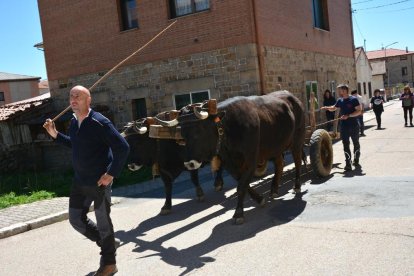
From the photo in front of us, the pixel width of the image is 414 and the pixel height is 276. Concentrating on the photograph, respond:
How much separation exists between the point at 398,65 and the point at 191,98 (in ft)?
257

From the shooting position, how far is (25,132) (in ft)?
54.2

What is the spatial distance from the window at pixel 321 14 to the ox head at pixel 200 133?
48.9 ft

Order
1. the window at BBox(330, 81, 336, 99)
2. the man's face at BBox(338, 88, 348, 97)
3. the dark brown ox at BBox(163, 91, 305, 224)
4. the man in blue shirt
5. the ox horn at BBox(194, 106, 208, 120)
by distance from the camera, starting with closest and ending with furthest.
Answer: the ox horn at BBox(194, 106, 208, 120) → the dark brown ox at BBox(163, 91, 305, 224) → the man in blue shirt → the man's face at BBox(338, 88, 348, 97) → the window at BBox(330, 81, 336, 99)

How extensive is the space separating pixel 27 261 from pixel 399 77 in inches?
3440

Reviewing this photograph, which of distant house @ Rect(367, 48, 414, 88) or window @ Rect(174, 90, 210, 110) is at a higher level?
distant house @ Rect(367, 48, 414, 88)

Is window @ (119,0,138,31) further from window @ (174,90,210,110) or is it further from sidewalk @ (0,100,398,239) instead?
sidewalk @ (0,100,398,239)

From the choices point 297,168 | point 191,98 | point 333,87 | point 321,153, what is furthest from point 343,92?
point 333,87

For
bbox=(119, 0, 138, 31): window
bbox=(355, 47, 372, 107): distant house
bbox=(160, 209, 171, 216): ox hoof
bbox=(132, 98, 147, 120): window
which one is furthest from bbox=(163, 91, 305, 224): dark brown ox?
bbox=(355, 47, 372, 107): distant house

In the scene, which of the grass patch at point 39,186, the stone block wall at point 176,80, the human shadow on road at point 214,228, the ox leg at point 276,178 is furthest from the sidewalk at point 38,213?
the stone block wall at point 176,80

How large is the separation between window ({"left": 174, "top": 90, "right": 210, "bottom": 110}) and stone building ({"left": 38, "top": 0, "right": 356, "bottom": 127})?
0.03m

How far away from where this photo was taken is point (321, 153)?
9.02 meters

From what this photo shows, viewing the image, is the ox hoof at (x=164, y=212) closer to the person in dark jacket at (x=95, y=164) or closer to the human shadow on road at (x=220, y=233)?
the human shadow on road at (x=220, y=233)

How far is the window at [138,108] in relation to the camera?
1566 cm

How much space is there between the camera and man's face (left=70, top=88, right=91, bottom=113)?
4.38m
